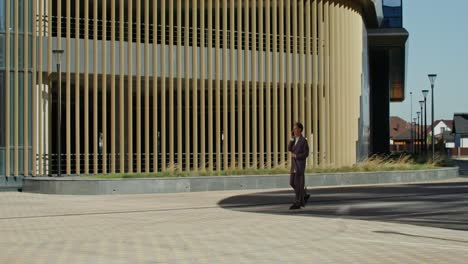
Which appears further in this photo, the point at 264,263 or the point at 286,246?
the point at 286,246

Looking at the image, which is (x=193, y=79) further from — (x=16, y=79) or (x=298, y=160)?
(x=298, y=160)

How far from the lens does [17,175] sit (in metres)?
23.6

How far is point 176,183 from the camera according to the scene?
71.4 feet

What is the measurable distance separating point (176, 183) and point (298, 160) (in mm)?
7170

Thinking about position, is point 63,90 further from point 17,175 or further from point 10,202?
point 10,202

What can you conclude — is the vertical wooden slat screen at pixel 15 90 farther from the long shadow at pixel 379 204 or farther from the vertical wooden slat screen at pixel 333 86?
the vertical wooden slat screen at pixel 333 86

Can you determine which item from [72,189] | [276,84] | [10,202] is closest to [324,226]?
[10,202]

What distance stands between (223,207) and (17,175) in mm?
9658

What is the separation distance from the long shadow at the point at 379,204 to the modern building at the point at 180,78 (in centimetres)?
608

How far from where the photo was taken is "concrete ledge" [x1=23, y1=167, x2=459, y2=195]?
20922 millimetres

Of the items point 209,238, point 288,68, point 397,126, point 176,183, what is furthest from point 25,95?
point 397,126

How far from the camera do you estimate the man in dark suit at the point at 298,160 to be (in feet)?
50.0

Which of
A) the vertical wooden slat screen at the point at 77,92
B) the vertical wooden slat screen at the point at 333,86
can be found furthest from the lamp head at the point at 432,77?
the vertical wooden slat screen at the point at 77,92

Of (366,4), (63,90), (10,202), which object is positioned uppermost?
(366,4)
